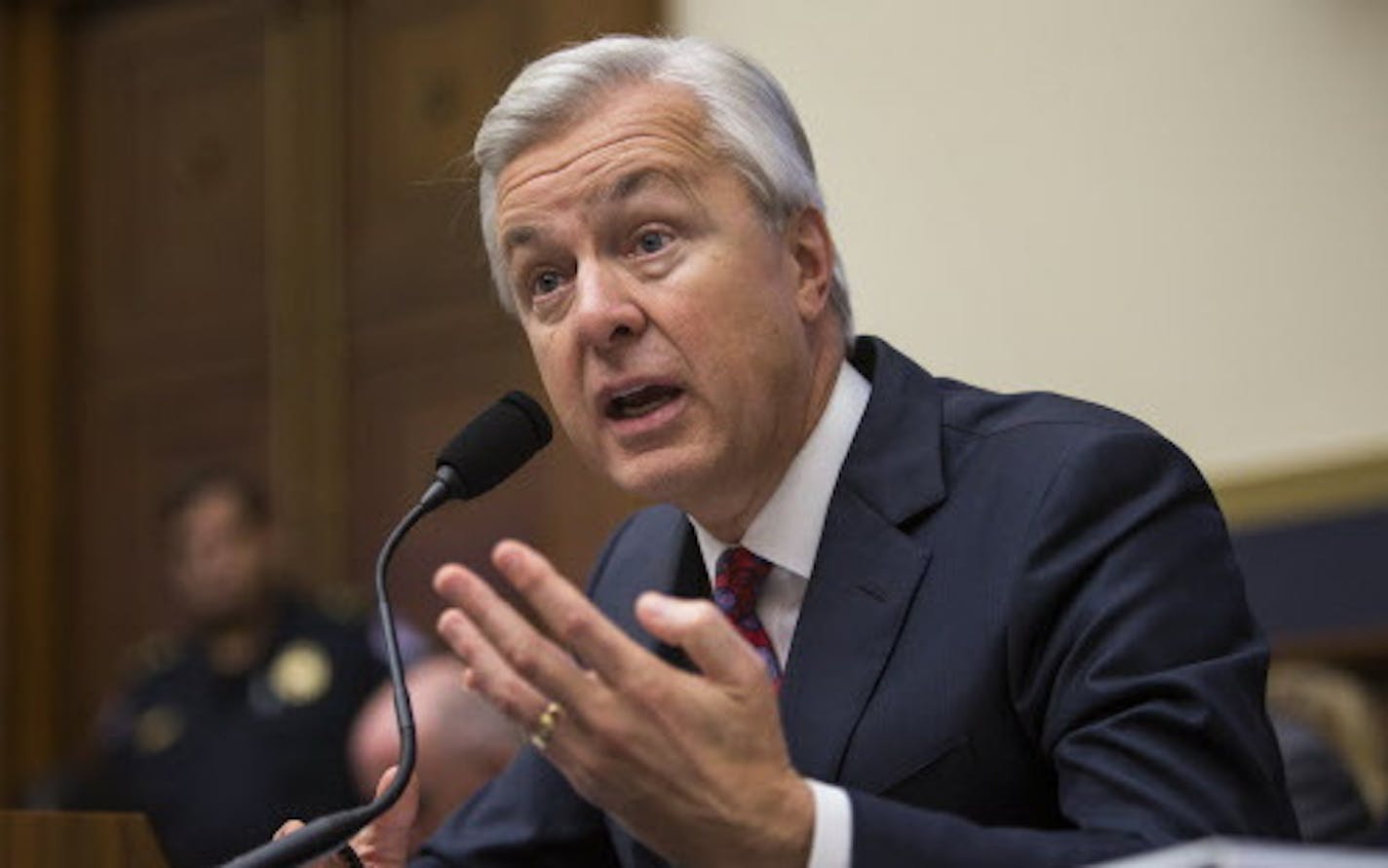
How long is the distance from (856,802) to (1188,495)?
49 cm

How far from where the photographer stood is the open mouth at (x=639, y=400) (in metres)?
2.38

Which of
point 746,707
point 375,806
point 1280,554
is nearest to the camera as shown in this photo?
point 746,707

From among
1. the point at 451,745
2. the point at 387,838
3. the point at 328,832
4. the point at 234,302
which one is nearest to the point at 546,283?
the point at 387,838

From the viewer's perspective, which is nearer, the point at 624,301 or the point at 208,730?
the point at 624,301

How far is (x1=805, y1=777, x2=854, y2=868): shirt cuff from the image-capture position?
73.2 inches

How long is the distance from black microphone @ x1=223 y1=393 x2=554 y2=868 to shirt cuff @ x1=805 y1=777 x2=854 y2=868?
336 millimetres

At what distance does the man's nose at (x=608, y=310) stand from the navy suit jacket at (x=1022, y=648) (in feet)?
0.79

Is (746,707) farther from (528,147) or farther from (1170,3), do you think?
(1170,3)

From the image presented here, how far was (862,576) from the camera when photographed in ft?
7.59

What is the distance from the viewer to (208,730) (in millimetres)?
5008

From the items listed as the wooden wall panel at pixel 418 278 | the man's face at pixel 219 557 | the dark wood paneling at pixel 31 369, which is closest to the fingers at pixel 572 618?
the man's face at pixel 219 557

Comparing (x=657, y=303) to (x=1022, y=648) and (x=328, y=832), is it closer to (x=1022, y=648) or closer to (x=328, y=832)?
(x=1022, y=648)

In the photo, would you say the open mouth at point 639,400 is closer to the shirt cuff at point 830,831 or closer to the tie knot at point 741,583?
the tie knot at point 741,583

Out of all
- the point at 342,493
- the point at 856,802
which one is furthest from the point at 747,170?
the point at 342,493
